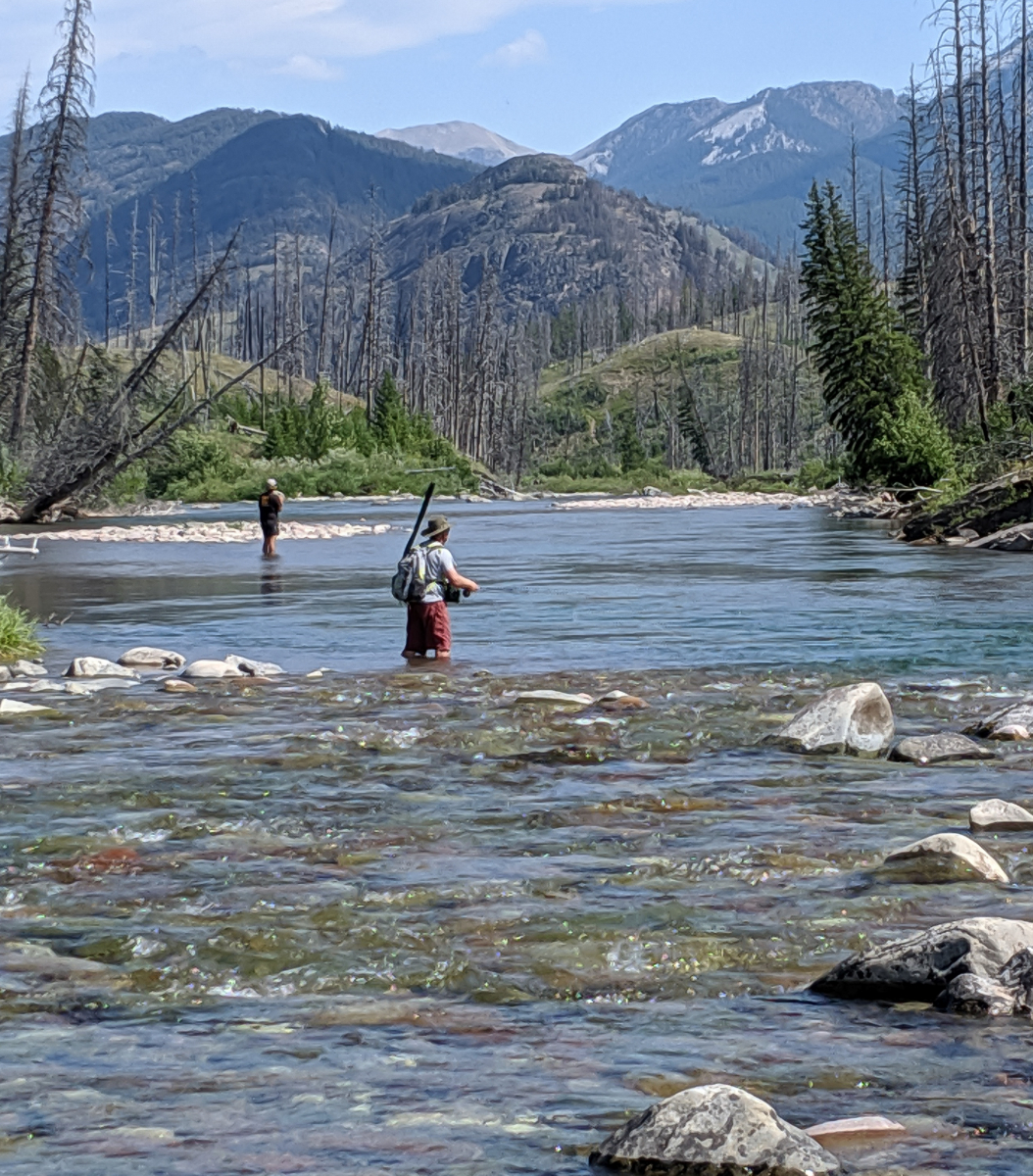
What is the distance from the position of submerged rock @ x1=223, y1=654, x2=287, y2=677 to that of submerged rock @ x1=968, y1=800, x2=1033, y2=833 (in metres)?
7.55

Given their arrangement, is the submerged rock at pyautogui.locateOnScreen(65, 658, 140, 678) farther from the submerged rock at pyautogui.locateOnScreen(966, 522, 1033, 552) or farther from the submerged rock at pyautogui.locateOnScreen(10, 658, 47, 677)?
the submerged rock at pyautogui.locateOnScreen(966, 522, 1033, 552)

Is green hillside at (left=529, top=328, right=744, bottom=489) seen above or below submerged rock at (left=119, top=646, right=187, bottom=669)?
above

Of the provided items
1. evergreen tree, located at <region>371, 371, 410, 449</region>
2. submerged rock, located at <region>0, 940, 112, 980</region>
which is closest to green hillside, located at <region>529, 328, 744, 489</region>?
evergreen tree, located at <region>371, 371, 410, 449</region>

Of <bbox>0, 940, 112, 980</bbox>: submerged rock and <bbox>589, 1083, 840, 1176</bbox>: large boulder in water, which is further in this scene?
<bbox>0, 940, 112, 980</bbox>: submerged rock

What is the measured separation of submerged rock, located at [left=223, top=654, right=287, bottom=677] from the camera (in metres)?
13.8

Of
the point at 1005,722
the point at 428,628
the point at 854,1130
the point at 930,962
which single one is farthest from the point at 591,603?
the point at 854,1130

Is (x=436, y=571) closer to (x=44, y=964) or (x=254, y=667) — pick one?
(x=254, y=667)

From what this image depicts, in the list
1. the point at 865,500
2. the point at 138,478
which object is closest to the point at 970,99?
the point at 865,500

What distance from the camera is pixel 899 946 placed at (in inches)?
203

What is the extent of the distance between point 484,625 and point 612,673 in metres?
4.80

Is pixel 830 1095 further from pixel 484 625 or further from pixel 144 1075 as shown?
pixel 484 625

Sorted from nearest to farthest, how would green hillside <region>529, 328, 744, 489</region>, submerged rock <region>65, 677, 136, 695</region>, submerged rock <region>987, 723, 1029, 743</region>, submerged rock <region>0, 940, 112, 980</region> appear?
submerged rock <region>0, 940, 112, 980</region>, submerged rock <region>987, 723, 1029, 743</region>, submerged rock <region>65, 677, 136, 695</region>, green hillside <region>529, 328, 744, 489</region>

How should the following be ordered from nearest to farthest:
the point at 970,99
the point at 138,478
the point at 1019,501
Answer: the point at 1019,501
the point at 970,99
the point at 138,478

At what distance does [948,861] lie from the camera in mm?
6594
